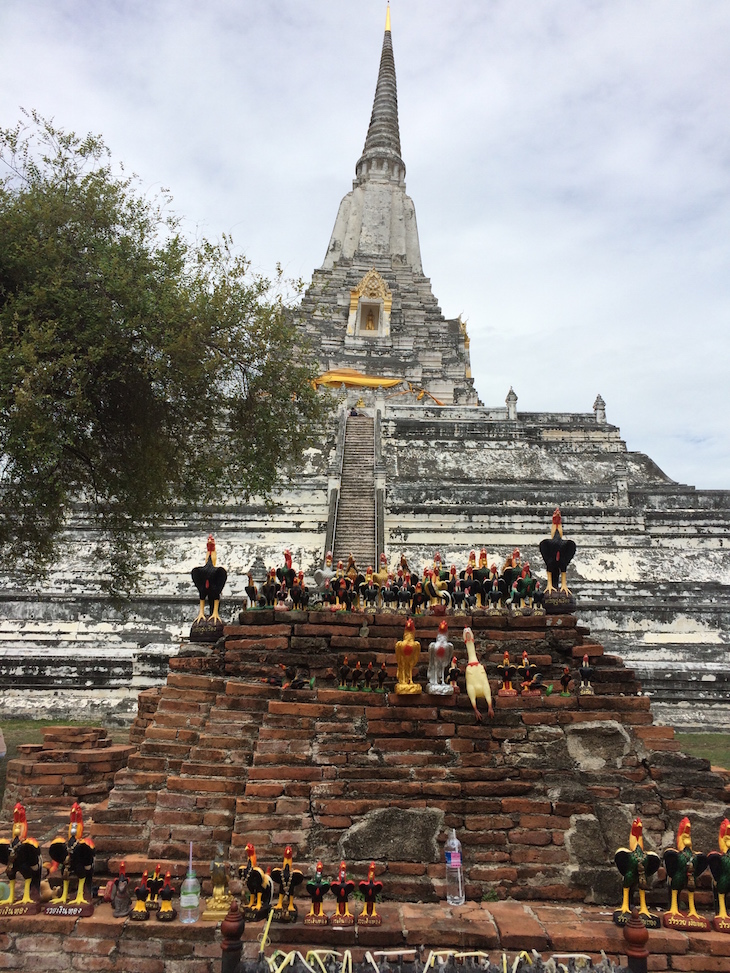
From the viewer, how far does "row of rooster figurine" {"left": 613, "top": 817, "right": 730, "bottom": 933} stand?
555 cm

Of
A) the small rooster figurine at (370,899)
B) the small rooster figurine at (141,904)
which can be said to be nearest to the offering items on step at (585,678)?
the small rooster figurine at (370,899)

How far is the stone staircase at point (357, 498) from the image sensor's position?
18.6m

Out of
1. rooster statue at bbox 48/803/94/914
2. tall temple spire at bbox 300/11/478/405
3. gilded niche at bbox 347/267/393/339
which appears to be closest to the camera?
rooster statue at bbox 48/803/94/914

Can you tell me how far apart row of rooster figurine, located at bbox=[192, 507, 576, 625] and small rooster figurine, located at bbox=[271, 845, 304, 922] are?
343 cm

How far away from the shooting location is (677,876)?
5.75 meters

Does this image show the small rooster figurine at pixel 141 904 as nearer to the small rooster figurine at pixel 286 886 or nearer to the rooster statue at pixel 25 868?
the rooster statue at pixel 25 868

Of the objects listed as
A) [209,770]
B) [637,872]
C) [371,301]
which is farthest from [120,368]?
[371,301]

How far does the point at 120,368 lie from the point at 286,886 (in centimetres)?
769

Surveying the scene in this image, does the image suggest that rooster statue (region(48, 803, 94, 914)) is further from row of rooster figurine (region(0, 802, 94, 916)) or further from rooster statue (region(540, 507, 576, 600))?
rooster statue (region(540, 507, 576, 600))

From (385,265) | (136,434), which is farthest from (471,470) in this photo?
(385,265)

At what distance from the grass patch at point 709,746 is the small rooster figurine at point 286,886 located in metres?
6.87

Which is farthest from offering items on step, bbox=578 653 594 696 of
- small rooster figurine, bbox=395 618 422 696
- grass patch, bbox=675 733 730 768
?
grass patch, bbox=675 733 730 768

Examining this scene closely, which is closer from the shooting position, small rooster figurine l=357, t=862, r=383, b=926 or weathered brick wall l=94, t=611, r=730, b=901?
small rooster figurine l=357, t=862, r=383, b=926

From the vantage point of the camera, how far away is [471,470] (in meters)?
22.8
